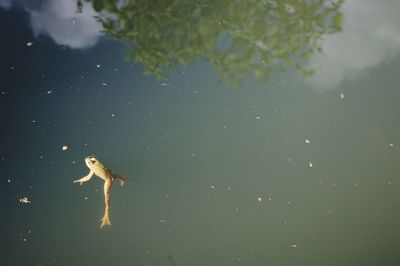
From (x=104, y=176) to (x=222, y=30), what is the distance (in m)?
1.64

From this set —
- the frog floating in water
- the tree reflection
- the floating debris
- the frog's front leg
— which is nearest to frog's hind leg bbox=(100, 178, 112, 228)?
the frog floating in water

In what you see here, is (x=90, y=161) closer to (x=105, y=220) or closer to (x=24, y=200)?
(x=105, y=220)

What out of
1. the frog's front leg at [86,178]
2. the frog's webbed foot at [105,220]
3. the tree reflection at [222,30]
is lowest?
the frog's webbed foot at [105,220]

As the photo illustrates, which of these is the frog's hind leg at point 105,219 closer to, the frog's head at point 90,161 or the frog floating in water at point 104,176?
the frog floating in water at point 104,176

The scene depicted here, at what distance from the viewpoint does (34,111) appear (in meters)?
2.84

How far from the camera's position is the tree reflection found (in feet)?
9.92

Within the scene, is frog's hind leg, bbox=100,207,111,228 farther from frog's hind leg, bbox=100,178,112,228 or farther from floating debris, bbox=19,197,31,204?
floating debris, bbox=19,197,31,204

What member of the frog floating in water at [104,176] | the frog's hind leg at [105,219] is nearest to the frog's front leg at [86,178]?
the frog floating in water at [104,176]

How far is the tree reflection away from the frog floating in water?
38.9 inches

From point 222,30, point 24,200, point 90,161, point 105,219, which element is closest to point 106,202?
point 105,219

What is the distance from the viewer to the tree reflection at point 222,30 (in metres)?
3.02

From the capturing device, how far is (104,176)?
2537 millimetres

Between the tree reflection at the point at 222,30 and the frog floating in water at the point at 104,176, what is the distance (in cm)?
99

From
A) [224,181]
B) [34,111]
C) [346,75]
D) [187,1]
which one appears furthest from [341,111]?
[34,111]
